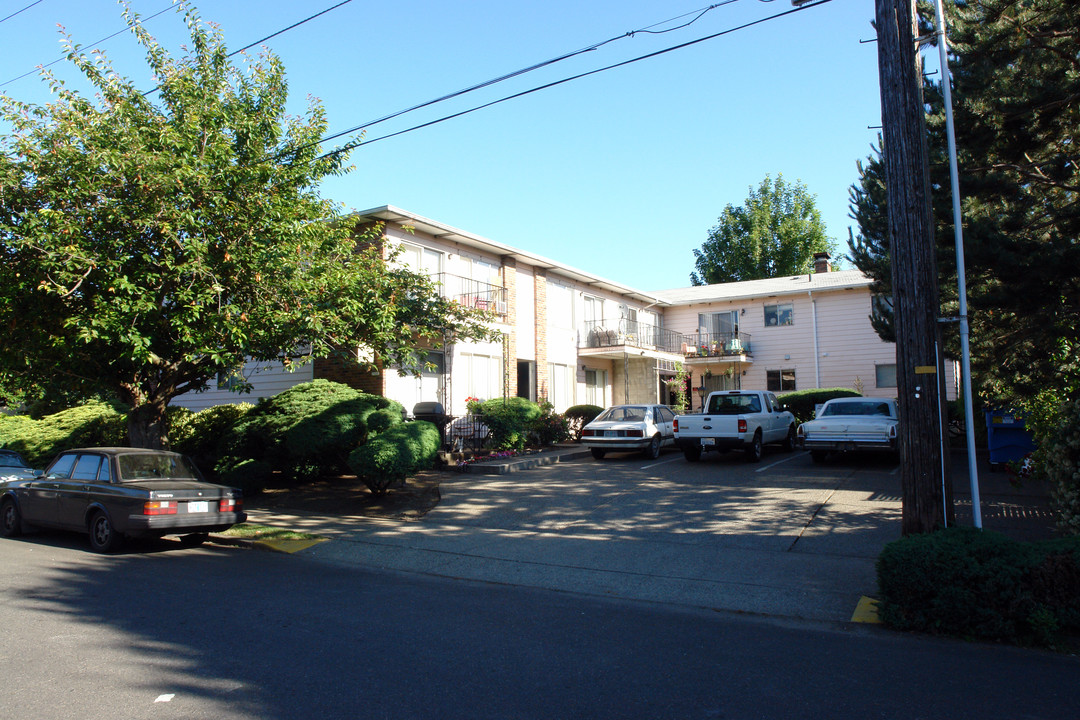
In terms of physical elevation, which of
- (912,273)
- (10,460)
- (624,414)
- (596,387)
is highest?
(912,273)

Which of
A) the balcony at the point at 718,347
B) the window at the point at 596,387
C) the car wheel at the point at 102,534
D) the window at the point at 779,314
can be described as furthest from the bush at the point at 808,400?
the car wheel at the point at 102,534

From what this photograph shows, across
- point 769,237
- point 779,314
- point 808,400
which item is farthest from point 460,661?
point 769,237

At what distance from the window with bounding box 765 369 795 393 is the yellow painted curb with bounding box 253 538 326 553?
24.2 metres

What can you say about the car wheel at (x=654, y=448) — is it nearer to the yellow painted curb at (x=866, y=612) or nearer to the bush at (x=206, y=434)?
the bush at (x=206, y=434)

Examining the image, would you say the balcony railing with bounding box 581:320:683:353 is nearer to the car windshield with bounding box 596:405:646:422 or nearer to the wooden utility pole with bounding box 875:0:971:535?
the car windshield with bounding box 596:405:646:422

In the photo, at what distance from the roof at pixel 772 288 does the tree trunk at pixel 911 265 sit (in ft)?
73.3

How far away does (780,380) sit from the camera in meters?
30.6

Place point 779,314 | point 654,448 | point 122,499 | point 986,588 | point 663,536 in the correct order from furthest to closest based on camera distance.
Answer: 1. point 779,314
2. point 654,448
3. point 663,536
4. point 122,499
5. point 986,588

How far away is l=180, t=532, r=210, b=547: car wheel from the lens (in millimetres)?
10348

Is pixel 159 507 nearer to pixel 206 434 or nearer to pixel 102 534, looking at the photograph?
pixel 102 534

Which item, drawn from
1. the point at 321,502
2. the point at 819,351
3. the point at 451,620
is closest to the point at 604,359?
the point at 819,351

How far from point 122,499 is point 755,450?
13244mm

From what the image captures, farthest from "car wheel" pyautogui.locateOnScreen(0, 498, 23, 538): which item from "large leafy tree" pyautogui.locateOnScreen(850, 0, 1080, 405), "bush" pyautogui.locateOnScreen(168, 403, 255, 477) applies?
"large leafy tree" pyautogui.locateOnScreen(850, 0, 1080, 405)

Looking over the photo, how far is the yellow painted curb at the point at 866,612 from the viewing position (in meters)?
6.31
